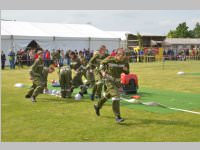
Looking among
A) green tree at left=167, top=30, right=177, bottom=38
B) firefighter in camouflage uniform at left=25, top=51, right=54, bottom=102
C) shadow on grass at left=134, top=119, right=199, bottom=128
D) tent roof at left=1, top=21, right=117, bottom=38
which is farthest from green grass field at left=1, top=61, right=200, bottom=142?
green tree at left=167, top=30, right=177, bottom=38

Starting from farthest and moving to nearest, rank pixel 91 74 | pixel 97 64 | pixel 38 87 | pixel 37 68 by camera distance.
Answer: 1. pixel 91 74
2. pixel 37 68
3. pixel 97 64
4. pixel 38 87

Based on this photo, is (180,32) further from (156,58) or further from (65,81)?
(65,81)

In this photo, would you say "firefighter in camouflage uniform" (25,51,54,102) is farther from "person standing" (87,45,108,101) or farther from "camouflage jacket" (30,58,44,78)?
"person standing" (87,45,108,101)

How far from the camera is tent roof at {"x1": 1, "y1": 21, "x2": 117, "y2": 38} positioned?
38.5 metres

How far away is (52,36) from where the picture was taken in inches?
1555

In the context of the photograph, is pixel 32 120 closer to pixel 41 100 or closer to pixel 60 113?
pixel 60 113

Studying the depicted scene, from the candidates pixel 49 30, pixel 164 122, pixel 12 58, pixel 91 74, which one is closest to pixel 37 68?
pixel 91 74

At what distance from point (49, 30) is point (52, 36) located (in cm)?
227

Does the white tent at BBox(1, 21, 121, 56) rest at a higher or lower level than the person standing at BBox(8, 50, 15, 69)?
higher

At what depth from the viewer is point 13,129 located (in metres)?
9.32

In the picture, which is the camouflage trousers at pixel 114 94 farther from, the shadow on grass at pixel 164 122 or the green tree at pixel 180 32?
the green tree at pixel 180 32

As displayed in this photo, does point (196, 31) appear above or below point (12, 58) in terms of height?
above

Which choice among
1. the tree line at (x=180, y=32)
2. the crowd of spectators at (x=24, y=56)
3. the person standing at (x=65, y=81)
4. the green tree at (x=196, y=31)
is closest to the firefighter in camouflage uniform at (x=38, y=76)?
the person standing at (x=65, y=81)

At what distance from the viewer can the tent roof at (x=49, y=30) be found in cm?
3853
